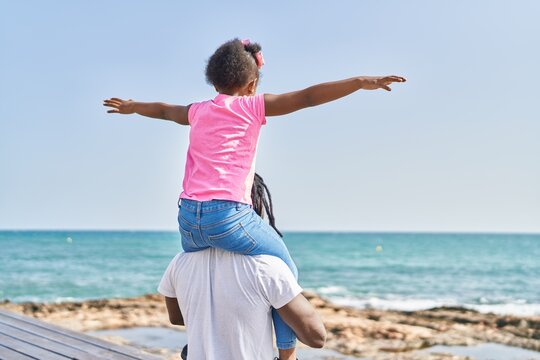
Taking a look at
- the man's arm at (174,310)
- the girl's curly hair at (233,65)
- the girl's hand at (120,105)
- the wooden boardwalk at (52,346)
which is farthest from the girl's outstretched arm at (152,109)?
the wooden boardwalk at (52,346)

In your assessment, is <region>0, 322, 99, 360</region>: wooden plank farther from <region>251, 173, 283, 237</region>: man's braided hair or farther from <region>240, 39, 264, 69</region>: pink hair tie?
<region>240, 39, 264, 69</region>: pink hair tie

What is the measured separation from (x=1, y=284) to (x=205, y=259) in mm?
20733

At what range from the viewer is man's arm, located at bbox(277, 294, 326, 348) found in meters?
2.34

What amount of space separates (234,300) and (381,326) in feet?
22.8

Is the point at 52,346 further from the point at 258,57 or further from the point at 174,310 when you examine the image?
the point at 258,57

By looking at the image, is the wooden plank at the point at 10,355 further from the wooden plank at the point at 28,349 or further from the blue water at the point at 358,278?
the blue water at the point at 358,278

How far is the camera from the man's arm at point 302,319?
92.3 inches

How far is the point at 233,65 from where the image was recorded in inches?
95.5

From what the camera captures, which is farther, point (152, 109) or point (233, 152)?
point (152, 109)

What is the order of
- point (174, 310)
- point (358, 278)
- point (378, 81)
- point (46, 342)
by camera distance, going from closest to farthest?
point (378, 81)
point (174, 310)
point (46, 342)
point (358, 278)

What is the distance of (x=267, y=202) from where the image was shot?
2.57 m

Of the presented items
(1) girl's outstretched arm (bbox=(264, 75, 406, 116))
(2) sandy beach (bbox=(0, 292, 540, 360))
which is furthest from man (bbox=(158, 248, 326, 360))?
(2) sandy beach (bbox=(0, 292, 540, 360))

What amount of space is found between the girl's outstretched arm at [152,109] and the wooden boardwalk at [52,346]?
158cm

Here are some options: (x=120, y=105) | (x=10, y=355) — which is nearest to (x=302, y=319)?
(x=120, y=105)
